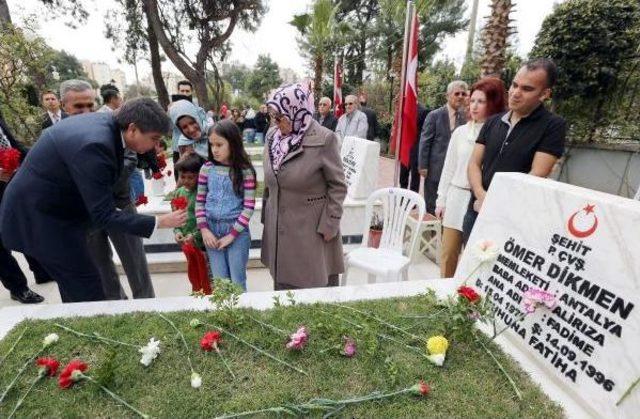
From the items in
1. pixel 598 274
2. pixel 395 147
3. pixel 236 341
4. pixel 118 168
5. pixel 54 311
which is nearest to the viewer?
pixel 598 274

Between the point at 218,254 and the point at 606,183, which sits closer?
the point at 218,254

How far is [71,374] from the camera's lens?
1111 mm

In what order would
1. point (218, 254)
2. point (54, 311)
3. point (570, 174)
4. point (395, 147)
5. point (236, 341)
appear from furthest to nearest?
point (570, 174) < point (395, 147) < point (218, 254) < point (54, 311) < point (236, 341)

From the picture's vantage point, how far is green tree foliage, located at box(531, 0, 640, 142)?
208 inches

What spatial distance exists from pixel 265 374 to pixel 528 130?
6.23 feet

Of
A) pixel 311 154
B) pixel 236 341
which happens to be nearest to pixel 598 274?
pixel 236 341

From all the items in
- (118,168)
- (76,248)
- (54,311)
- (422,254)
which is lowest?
(422,254)

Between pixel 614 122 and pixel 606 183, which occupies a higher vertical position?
pixel 614 122

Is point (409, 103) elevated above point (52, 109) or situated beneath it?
elevated above

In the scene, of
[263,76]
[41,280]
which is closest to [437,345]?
[41,280]

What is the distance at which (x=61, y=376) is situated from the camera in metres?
1.11

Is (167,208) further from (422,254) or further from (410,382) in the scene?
(410,382)

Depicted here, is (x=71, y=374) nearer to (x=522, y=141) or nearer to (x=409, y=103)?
(x=522, y=141)

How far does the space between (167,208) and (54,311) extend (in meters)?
2.52
